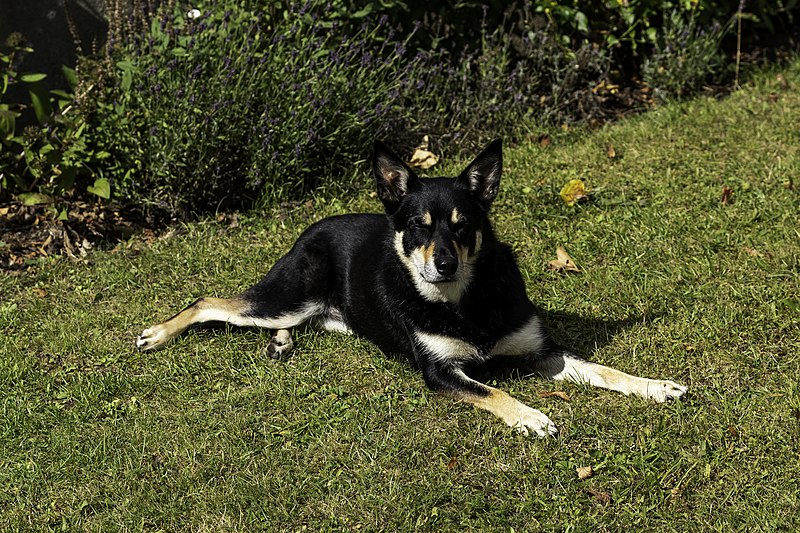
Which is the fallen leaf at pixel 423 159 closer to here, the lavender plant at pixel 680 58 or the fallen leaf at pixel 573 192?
the fallen leaf at pixel 573 192

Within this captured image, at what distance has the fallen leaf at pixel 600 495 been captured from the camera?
3.96 metres

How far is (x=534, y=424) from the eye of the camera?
438 cm

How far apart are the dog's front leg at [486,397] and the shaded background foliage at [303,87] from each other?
256 cm

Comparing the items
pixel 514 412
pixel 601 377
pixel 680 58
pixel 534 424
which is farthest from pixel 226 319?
pixel 680 58

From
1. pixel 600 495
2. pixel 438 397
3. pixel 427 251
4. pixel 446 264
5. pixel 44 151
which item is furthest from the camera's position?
pixel 44 151

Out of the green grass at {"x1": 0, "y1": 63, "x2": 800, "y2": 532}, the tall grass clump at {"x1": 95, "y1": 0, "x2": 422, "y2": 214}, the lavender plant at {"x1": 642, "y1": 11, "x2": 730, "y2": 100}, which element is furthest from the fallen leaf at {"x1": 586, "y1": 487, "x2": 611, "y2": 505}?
the lavender plant at {"x1": 642, "y1": 11, "x2": 730, "y2": 100}

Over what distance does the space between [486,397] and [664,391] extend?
87cm

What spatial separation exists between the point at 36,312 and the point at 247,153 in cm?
185

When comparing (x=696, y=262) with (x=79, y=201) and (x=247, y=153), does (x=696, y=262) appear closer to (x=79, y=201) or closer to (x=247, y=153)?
(x=247, y=153)

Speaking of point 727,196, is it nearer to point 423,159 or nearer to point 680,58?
point 680,58

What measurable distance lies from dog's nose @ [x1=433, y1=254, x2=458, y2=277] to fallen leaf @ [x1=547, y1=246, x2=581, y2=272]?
159cm

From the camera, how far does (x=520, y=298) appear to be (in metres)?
4.94

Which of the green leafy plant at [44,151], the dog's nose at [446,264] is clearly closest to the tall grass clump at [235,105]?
the green leafy plant at [44,151]

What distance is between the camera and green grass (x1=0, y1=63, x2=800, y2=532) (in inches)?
159
